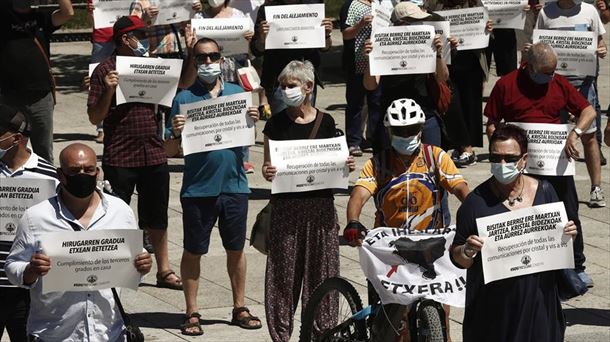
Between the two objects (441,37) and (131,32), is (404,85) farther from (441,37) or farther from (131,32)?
(131,32)

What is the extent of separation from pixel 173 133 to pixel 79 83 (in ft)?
31.4

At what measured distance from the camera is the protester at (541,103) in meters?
11.9

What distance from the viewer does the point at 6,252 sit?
902 centimetres

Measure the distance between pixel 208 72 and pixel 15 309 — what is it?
2762 mm

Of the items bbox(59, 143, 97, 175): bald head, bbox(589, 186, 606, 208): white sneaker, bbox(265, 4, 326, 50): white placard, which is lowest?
bbox(589, 186, 606, 208): white sneaker

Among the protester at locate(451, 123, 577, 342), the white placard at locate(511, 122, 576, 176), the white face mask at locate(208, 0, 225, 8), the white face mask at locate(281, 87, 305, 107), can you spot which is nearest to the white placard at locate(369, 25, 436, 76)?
the white placard at locate(511, 122, 576, 176)

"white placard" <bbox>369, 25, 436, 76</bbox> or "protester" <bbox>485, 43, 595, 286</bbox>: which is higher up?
"white placard" <bbox>369, 25, 436, 76</bbox>

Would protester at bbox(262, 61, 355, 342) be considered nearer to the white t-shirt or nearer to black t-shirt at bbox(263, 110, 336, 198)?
black t-shirt at bbox(263, 110, 336, 198)

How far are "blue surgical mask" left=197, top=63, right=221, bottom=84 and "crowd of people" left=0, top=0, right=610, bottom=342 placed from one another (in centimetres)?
1

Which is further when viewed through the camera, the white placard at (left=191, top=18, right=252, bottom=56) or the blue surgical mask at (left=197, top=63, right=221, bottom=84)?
the white placard at (left=191, top=18, right=252, bottom=56)

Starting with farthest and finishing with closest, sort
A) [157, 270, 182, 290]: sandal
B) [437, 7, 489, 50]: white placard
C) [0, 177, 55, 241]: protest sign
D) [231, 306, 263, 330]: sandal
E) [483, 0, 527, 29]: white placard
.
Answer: [483, 0, 527, 29]: white placard
[437, 7, 489, 50]: white placard
[157, 270, 182, 290]: sandal
[231, 306, 263, 330]: sandal
[0, 177, 55, 241]: protest sign

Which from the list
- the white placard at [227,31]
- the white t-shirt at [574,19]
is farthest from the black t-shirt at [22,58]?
the white t-shirt at [574,19]

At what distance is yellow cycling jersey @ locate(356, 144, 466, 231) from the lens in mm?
9836

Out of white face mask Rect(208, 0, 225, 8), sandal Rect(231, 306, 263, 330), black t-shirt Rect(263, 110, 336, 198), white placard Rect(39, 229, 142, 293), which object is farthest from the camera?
white face mask Rect(208, 0, 225, 8)
